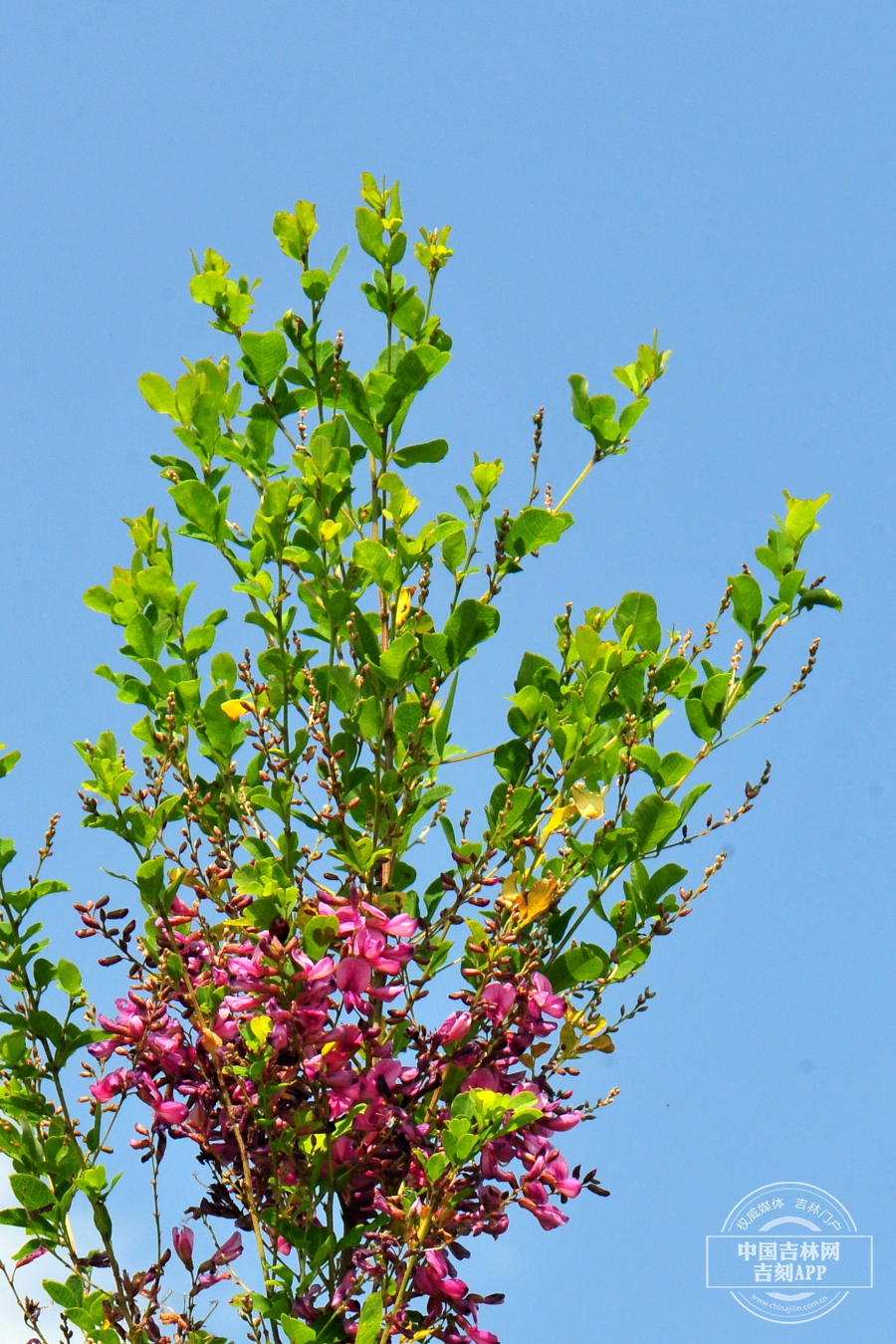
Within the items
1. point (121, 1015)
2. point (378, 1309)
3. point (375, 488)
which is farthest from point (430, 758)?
point (378, 1309)

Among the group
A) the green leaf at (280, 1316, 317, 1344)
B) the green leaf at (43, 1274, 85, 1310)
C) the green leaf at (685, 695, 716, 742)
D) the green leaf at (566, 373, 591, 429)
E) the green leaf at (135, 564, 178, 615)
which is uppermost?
the green leaf at (566, 373, 591, 429)

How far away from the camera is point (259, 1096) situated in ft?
9.32

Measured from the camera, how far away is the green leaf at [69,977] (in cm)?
319

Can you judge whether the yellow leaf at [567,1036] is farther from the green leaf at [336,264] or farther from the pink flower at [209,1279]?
the green leaf at [336,264]

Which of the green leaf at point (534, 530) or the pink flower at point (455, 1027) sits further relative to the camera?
the green leaf at point (534, 530)

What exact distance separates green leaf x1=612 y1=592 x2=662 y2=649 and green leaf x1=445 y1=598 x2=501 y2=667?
39cm

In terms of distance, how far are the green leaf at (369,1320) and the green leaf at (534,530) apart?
6.09ft

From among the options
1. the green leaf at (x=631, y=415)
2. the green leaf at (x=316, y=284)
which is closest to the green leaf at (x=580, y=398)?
the green leaf at (x=631, y=415)

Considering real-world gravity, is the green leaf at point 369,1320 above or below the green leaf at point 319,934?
below

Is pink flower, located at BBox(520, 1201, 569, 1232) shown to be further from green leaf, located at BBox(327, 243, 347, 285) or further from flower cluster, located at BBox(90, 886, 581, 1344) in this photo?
green leaf, located at BBox(327, 243, 347, 285)

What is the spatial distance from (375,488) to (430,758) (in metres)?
0.81

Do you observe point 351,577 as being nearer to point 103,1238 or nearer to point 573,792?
point 573,792

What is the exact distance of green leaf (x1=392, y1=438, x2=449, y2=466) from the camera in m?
3.60

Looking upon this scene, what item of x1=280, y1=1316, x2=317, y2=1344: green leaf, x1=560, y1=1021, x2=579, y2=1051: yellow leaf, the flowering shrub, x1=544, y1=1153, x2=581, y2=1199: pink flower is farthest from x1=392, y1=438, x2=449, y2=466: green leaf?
x1=280, y1=1316, x2=317, y2=1344: green leaf
